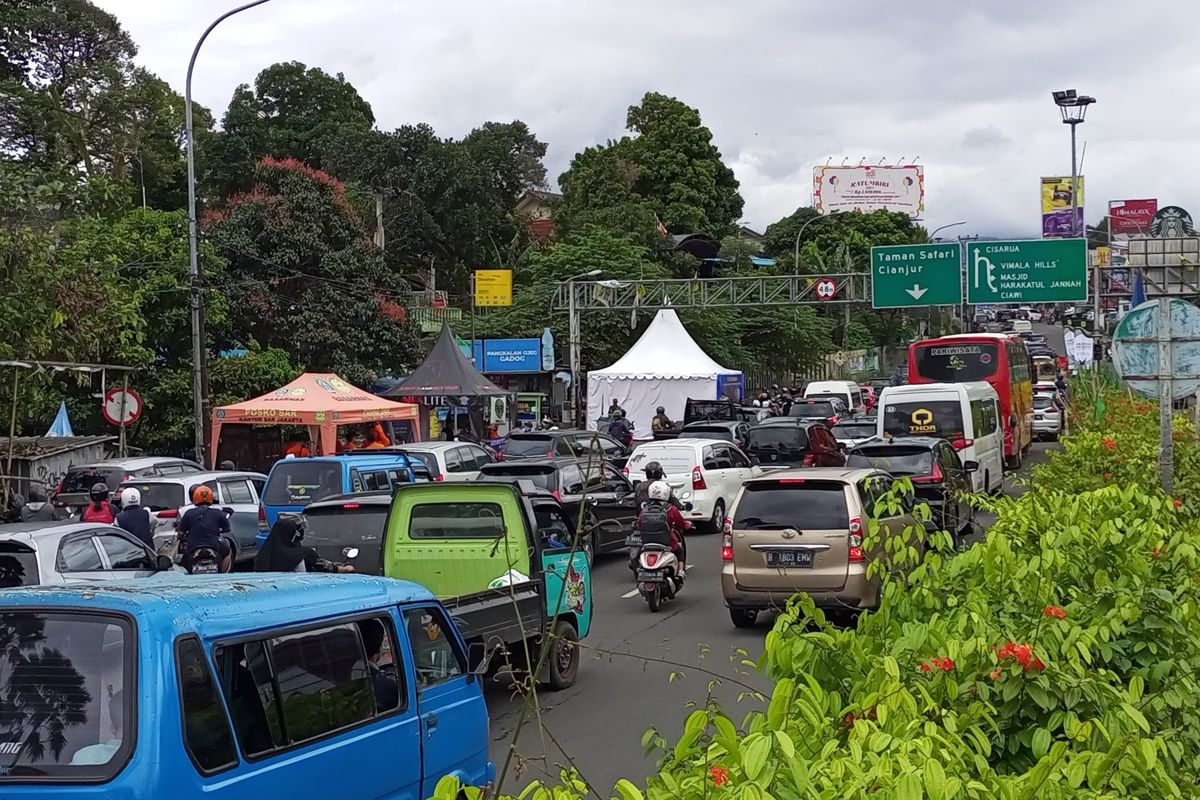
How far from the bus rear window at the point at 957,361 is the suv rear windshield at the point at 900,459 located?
1305cm

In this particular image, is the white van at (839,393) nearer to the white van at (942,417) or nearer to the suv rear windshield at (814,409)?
the suv rear windshield at (814,409)

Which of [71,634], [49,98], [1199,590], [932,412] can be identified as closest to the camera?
[71,634]

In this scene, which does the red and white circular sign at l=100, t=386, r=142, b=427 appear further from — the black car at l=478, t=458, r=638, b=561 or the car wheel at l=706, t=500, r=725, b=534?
the car wheel at l=706, t=500, r=725, b=534

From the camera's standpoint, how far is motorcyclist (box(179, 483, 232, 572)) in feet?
43.9

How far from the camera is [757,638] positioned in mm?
13180

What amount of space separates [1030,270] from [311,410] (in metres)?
22.4

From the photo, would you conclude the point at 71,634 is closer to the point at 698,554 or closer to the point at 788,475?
the point at 788,475

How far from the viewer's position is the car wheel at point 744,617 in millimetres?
13586

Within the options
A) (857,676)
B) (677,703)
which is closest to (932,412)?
(677,703)

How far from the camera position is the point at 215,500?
17719 millimetres

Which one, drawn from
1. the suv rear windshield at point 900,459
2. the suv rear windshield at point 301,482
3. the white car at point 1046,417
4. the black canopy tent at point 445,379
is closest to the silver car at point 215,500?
the suv rear windshield at point 301,482

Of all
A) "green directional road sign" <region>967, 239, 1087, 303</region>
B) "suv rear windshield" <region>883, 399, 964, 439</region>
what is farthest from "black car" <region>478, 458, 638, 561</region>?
"green directional road sign" <region>967, 239, 1087, 303</region>

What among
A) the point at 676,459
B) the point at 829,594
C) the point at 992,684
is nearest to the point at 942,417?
the point at 676,459

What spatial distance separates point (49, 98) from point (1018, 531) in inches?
1716
